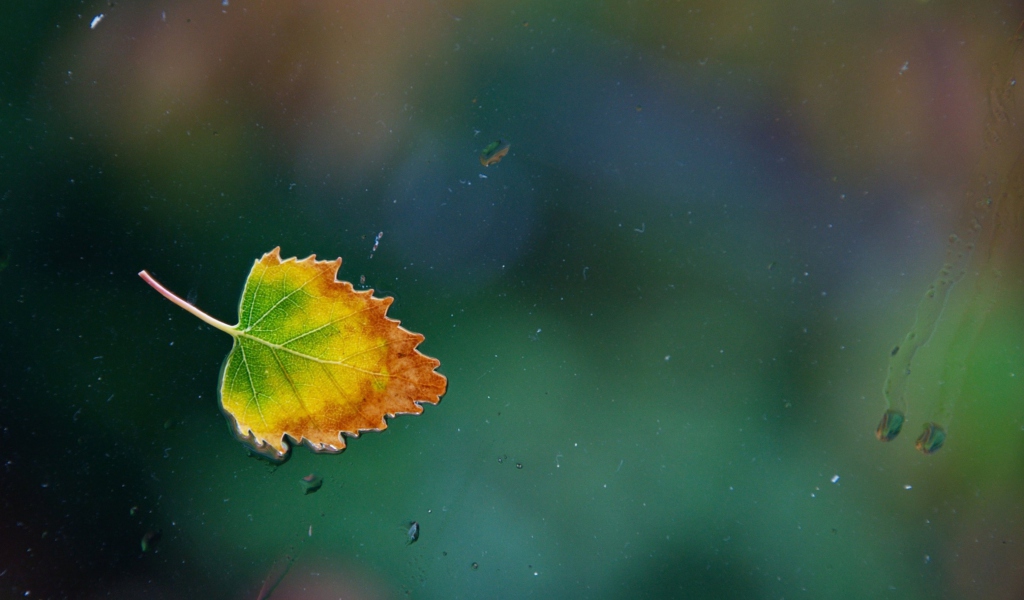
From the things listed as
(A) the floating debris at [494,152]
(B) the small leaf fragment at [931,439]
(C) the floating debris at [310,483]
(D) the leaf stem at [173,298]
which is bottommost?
(C) the floating debris at [310,483]

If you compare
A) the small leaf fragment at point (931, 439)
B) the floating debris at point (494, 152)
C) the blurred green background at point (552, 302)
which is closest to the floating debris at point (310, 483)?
the blurred green background at point (552, 302)

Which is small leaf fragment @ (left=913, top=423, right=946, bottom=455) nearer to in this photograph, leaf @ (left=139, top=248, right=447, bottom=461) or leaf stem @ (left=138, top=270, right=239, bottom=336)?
leaf @ (left=139, top=248, right=447, bottom=461)

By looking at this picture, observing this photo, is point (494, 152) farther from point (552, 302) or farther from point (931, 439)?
point (931, 439)

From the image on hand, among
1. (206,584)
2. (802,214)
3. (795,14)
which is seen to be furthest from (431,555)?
(795,14)

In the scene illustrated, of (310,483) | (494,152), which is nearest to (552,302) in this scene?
(494,152)

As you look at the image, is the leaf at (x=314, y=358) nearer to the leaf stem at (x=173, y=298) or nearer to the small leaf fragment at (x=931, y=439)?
the leaf stem at (x=173, y=298)

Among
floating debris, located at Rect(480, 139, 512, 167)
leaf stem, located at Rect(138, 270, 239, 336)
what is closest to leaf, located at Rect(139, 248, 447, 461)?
leaf stem, located at Rect(138, 270, 239, 336)

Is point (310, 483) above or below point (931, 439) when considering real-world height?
below
